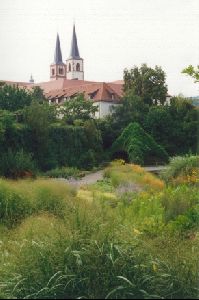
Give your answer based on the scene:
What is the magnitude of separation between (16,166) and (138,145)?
4.35 metres

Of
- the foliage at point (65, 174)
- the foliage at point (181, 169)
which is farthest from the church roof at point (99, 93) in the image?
the foliage at point (181, 169)

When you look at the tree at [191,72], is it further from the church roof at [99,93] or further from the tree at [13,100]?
the church roof at [99,93]

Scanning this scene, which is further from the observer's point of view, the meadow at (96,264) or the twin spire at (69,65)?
the twin spire at (69,65)

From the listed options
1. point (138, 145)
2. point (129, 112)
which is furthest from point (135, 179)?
point (129, 112)

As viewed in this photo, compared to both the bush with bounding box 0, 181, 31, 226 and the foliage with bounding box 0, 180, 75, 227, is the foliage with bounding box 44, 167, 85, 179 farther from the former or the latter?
the bush with bounding box 0, 181, 31, 226

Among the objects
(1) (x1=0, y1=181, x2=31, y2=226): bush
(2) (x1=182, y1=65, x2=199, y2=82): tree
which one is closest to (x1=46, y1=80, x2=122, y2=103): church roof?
(1) (x1=0, y1=181, x2=31, y2=226): bush

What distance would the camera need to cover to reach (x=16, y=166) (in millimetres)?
10688

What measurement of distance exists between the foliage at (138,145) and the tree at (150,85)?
A: 496 cm

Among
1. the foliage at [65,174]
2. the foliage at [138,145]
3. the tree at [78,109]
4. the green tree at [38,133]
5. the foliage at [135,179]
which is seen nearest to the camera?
the foliage at [135,179]

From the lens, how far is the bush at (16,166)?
10.5 m

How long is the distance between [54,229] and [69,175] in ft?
26.3

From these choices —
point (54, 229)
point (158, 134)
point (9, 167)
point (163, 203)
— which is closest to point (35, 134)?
point (9, 167)

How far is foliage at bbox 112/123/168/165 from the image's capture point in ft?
45.9

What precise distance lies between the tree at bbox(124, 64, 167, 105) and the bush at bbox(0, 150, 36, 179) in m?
9.24
